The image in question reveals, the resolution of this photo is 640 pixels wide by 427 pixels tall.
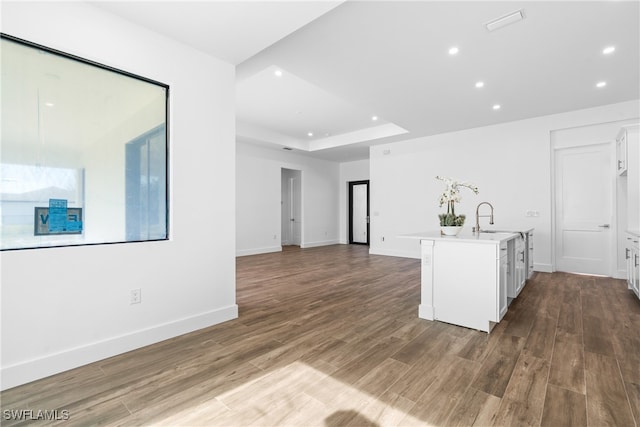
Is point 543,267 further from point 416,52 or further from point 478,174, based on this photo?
point 416,52

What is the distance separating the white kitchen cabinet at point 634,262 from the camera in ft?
11.9

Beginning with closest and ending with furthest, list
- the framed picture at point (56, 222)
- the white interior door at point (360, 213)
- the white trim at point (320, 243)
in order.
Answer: the framed picture at point (56, 222) < the white trim at point (320, 243) < the white interior door at point (360, 213)

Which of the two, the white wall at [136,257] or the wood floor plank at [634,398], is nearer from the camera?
the wood floor plank at [634,398]

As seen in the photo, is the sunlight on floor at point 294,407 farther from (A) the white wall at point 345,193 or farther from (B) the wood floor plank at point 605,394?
(A) the white wall at point 345,193

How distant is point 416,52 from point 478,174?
376cm

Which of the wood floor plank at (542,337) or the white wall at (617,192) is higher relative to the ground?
the white wall at (617,192)

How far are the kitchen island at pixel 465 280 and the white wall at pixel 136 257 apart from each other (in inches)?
82.4

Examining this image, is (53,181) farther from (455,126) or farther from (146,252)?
(455,126)

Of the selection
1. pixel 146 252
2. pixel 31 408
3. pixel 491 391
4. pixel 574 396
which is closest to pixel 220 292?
pixel 146 252

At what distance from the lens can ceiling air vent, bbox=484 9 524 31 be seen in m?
2.63

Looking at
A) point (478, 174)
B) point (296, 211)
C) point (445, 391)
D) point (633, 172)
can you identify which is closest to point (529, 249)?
point (633, 172)

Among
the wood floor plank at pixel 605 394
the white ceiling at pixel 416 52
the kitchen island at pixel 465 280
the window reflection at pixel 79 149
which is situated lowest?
the wood floor plank at pixel 605 394

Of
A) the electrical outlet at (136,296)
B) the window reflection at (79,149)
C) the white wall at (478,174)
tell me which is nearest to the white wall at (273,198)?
the white wall at (478,174)

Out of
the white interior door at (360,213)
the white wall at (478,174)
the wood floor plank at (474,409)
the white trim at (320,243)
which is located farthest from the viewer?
the white interior door at (360,213)
